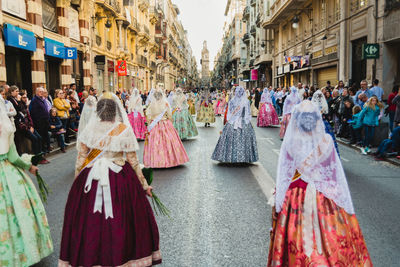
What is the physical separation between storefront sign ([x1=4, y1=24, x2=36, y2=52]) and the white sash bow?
12.9 metres

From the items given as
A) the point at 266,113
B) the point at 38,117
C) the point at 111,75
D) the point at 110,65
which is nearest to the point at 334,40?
the point at 266,113

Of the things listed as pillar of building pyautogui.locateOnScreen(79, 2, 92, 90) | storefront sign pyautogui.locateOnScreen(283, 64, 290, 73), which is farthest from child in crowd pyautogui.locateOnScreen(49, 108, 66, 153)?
storefront sign pyautogui.locateOnScreen(283, 64, 290, 73)

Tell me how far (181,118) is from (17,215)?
10105 mm

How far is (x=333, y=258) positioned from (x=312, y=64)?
935 inches

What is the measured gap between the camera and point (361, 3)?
17.9 m

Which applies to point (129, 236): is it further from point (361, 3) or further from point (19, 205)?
point (361, 3)

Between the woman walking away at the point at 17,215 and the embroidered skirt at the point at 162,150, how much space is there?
15.5 ft

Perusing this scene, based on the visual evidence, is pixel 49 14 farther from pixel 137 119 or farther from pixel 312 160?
pixel 312 160

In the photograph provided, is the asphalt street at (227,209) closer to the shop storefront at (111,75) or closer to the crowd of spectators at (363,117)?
the crowd of spectators at (363,117)

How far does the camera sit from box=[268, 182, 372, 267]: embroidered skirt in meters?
2.93

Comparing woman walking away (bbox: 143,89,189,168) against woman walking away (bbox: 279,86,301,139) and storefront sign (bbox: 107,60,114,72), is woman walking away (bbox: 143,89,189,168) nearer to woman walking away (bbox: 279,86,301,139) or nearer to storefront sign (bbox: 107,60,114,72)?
woman walking away (bbox: 279,86,301,139)

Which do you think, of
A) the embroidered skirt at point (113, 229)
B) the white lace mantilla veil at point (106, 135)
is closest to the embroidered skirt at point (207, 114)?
the white lace mantilla veil at point (106, 135)

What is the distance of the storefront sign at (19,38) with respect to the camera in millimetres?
14117

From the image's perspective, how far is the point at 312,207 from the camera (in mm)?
3059
